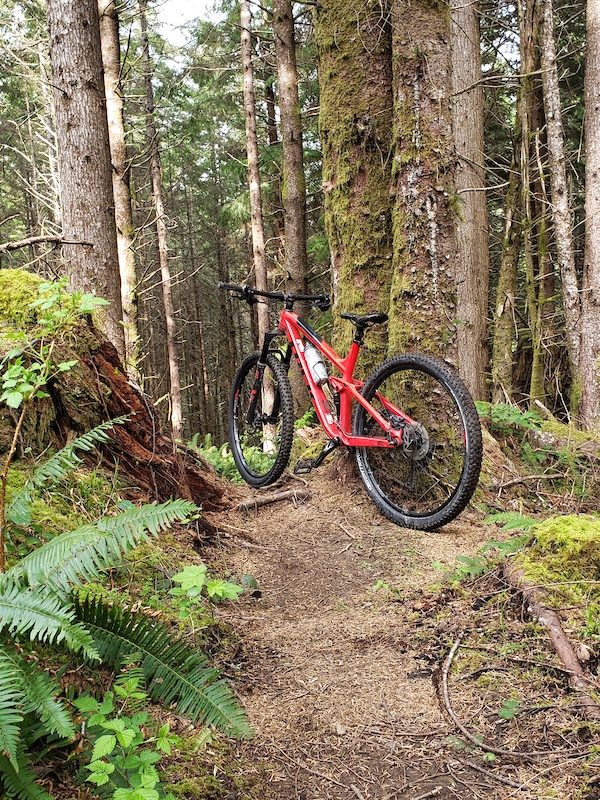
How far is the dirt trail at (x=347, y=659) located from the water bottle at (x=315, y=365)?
1.03 m

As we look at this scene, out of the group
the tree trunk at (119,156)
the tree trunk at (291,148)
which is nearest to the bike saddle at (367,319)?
the tree trunk at (119,156)

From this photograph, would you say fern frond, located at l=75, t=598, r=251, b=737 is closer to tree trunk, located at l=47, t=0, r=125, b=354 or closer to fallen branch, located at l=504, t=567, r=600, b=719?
fallen branch, located at l=504, t=567, r=600, b=719

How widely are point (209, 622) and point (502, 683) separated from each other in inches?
48.0

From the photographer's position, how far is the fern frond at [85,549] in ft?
4.89

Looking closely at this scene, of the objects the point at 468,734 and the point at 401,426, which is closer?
the point at 468,734

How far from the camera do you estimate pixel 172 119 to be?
62.8 feet

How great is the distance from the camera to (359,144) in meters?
4.36

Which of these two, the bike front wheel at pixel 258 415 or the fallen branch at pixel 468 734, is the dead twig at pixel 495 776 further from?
the bike front wheel at pixel 258 415

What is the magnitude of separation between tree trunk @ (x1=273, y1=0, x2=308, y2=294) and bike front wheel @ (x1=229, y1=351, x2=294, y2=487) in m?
4.70

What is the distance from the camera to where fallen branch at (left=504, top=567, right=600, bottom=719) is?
1817 millimetres

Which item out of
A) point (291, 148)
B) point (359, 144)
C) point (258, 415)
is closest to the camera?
point (359, 144)

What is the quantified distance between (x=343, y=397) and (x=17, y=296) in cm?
224

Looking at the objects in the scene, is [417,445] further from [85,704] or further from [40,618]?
[40,618]

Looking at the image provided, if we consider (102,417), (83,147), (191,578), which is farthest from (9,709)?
(83,147)
